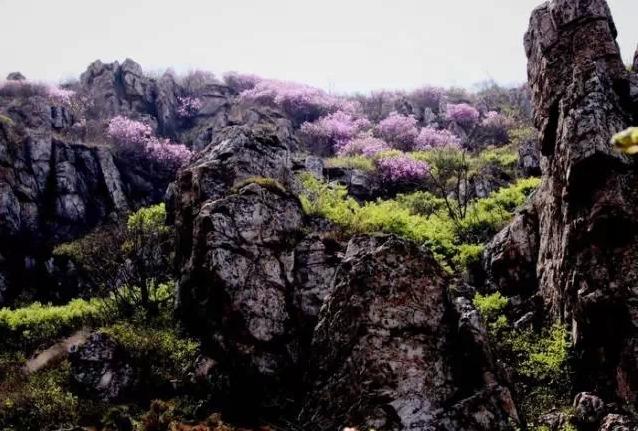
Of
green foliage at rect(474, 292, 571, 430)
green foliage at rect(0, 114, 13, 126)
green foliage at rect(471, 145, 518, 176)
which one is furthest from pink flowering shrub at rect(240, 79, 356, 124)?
green foliage at rect(474, 292, 571, 430)

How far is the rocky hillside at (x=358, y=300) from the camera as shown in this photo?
8891mm

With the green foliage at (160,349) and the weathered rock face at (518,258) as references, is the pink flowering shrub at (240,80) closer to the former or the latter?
the green foliage at (160,349)

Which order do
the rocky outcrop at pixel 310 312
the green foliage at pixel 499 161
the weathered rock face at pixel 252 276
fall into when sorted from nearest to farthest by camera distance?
the rocky outcrop at pixel 310 312 → the weathered rock face at pixel 252 276 → the green foliage at pixel 499 161

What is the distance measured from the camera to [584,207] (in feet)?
35.3

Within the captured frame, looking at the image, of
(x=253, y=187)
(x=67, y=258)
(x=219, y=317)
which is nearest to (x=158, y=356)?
(x=219, y=317)

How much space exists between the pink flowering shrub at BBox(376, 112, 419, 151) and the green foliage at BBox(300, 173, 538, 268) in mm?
16174

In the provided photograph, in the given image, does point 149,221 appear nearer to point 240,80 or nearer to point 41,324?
point 41,324

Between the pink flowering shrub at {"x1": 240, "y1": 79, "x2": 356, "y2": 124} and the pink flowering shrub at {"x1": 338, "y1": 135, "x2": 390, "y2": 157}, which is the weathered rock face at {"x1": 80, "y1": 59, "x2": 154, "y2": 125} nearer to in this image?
the pink flowering shrub at {"x1": 240, "y1": 79, "x2": 356, "y2": 124}

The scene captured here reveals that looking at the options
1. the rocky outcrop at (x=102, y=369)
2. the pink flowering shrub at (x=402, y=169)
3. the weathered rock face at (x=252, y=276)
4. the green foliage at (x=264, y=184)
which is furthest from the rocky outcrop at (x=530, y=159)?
the rocky outcrop at (x=102, y=369)

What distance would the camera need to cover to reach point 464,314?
916cm

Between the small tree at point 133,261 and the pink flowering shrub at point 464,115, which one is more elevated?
the pink flowering shrub at point 464,115

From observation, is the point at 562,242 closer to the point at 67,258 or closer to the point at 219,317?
the point at 219,317

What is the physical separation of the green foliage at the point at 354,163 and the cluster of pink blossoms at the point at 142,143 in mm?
9200

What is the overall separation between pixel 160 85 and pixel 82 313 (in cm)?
2603
